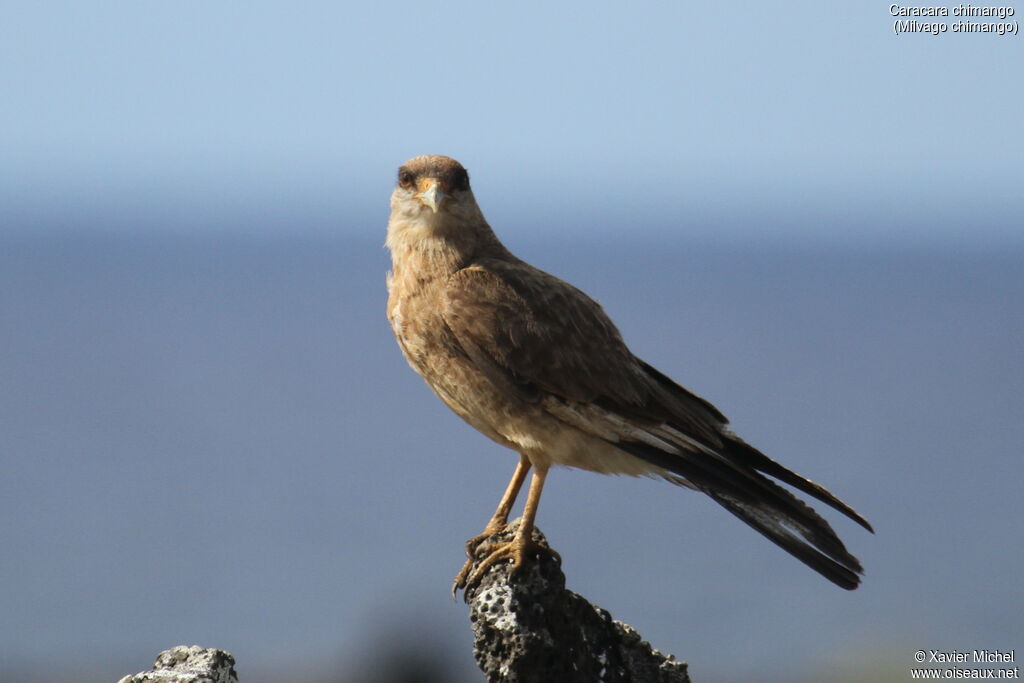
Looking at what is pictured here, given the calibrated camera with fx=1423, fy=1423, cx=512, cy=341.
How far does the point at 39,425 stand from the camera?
244 feet

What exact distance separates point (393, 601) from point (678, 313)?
3895 inches

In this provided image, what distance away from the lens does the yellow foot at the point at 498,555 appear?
6.75 m

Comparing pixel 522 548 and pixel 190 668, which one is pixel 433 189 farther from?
pixel 190 668

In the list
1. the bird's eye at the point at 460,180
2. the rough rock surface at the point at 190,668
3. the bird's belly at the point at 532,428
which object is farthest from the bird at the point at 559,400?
the rough rock surface at the point at 190,668

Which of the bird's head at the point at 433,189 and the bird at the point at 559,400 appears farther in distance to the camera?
the bird's head at the point at 433,189

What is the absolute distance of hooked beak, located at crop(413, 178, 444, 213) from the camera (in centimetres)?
746

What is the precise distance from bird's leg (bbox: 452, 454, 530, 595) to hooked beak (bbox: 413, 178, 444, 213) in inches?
56.5

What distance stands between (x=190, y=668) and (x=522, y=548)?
1.66 meters

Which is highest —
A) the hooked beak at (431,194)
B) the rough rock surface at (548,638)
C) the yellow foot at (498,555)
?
the hooked beak at (431,194)

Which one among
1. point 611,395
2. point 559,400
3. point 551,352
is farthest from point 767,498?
point 551,352

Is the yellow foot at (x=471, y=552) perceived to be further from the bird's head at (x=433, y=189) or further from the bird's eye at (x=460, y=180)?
the bird's eye at (x=460, y=180)

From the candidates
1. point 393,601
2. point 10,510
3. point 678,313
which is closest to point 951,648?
point 393,601

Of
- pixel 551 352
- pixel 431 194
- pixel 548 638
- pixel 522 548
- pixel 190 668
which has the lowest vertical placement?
pixel 190 668

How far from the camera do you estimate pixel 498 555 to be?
6910 mm
